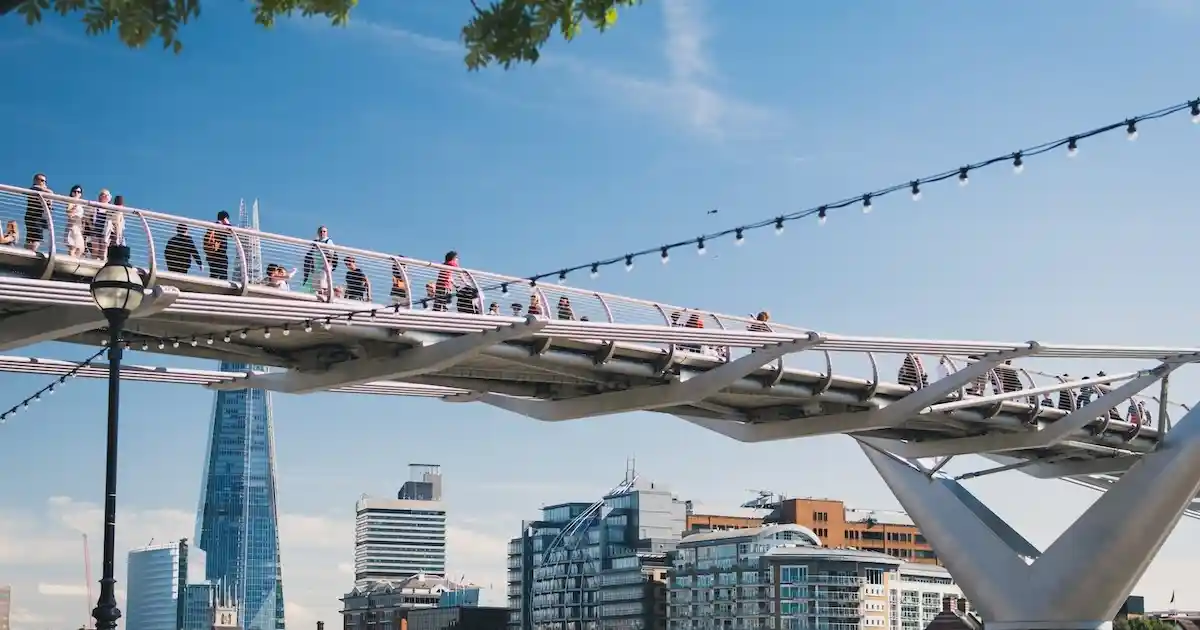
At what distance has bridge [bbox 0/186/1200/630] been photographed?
2114 cm

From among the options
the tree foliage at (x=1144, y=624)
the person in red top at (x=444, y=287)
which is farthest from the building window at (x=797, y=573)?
the person in red top at (x=444, y=287)

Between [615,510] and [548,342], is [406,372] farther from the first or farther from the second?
[615,510]

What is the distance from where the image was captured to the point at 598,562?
6161 inches

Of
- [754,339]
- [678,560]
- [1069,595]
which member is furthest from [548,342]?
[678,560]

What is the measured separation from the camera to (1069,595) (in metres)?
35.2

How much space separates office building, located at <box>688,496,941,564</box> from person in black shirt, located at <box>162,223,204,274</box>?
130 m

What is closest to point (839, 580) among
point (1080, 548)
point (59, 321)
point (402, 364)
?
point (1080, 548)

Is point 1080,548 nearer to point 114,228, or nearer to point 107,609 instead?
point 114,228

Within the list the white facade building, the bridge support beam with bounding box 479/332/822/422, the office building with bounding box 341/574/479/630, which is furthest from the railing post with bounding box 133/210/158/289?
the office building with bounding box 341/574/479/630

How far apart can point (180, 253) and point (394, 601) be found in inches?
6673

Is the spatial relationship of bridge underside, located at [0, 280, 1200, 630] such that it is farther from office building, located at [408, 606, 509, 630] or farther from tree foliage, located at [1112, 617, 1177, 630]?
office building, located at [408, 606, 509, 630]

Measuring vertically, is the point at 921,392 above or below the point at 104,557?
above

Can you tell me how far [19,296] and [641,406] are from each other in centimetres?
1342

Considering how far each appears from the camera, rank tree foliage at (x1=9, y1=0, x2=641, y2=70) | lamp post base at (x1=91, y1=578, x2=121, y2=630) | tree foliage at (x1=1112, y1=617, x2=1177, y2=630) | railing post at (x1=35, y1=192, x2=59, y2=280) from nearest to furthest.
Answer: tree foliage at (x1=9, y1=0, x2=641, y2=70) < lamp post base at (x1=91, y1=578, x2=121, y2=630) < railing post at (x1=35, y1=192, x2=59, y2=280) < tree foliage at (x1=1112, y1=617, x2=1177, y2=630)
